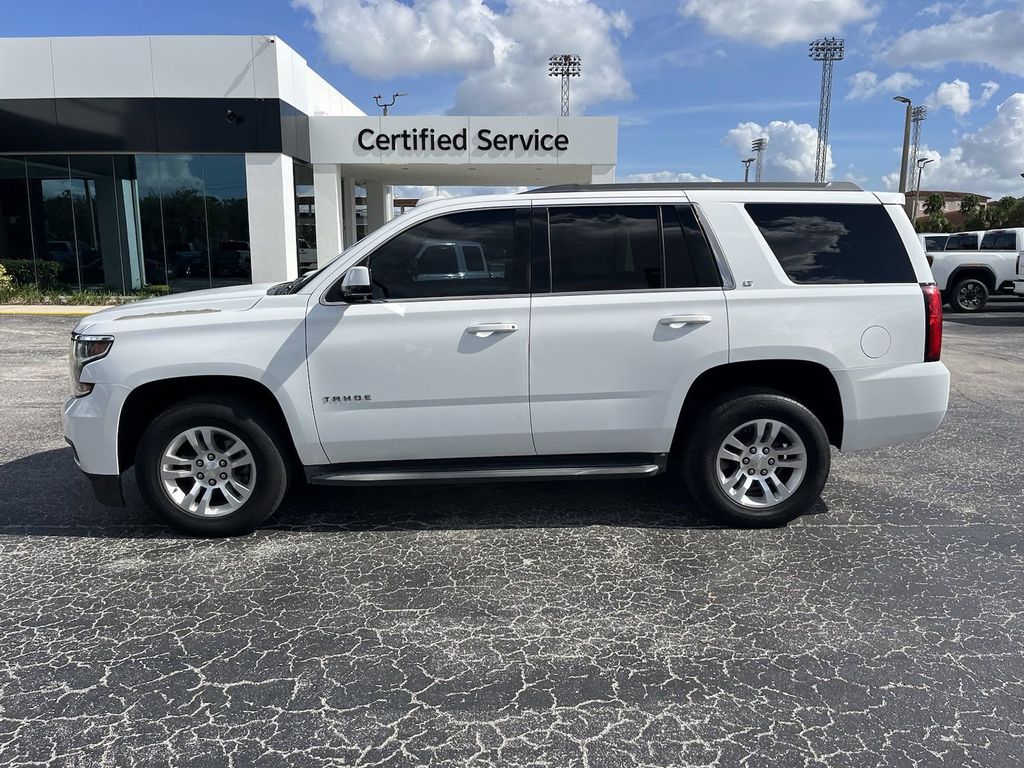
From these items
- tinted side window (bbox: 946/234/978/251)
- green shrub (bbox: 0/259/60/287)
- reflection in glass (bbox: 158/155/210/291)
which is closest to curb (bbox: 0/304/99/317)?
green shrub (bbox: 0/259/60/287)

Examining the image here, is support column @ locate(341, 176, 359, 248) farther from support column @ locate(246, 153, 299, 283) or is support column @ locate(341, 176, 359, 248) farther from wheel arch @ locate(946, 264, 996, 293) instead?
wheel arch @ locate(946, 264, 996, 293)

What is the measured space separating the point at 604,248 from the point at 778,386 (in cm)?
141

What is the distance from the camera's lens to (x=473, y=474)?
14.6 feet

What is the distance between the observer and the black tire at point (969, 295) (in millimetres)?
18125

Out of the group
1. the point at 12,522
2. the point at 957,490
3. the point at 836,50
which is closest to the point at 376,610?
the point at 12,522

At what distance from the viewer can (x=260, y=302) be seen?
4.45 meters

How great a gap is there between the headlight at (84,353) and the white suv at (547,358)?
1 cm

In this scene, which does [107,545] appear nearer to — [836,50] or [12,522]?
[12,522]

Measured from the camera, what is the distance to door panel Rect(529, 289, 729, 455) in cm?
439

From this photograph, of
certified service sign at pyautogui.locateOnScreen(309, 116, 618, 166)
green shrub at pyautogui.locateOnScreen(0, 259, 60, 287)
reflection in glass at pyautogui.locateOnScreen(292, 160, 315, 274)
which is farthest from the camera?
reflection in glass at pyautogui.locateOnScreen(292, 160, 315, 274)

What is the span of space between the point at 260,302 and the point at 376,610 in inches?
75.4

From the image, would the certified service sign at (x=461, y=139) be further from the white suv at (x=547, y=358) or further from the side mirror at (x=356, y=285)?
the side mirror at (x=356, y=285)

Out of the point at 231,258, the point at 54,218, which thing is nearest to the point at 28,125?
the point at 54,218

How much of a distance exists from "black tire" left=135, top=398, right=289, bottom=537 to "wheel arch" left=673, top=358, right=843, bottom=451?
2.42 metres
